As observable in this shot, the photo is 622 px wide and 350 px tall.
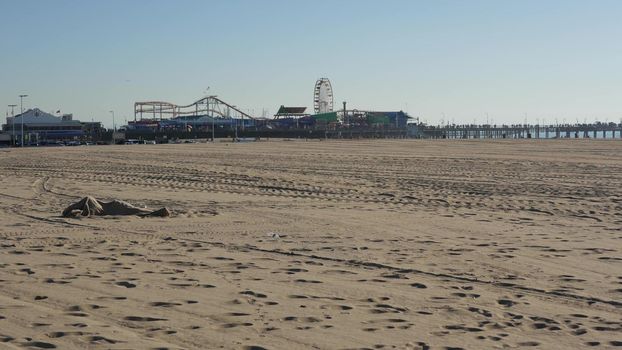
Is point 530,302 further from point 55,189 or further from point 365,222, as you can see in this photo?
point 55,189

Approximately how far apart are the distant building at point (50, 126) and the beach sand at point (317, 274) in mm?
98643

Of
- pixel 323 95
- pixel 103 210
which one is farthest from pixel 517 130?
pixel 103 210

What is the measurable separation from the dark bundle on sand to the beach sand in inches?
12.0

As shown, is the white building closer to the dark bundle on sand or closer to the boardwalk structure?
the boardwalk structure

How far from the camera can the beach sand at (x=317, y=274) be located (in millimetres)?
4949

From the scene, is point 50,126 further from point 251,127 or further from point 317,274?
point 317,274

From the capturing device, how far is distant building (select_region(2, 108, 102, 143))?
10881 cm

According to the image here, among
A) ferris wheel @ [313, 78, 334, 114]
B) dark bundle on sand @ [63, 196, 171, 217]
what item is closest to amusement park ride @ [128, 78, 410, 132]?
ferris wheel @ [313, 78, 334, 114]

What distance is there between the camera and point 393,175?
2139 cm

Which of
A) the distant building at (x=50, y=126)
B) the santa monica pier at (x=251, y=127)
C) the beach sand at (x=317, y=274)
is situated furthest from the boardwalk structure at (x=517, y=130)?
the beach sand at (x=317, y=274)

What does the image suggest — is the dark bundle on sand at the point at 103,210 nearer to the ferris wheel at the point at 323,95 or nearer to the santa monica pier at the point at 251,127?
the santa monica pier at the point at 251,127

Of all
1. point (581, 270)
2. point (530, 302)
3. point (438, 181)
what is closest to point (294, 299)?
point (530, 302)

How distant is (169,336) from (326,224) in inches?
229

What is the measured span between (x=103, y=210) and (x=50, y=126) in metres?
109
